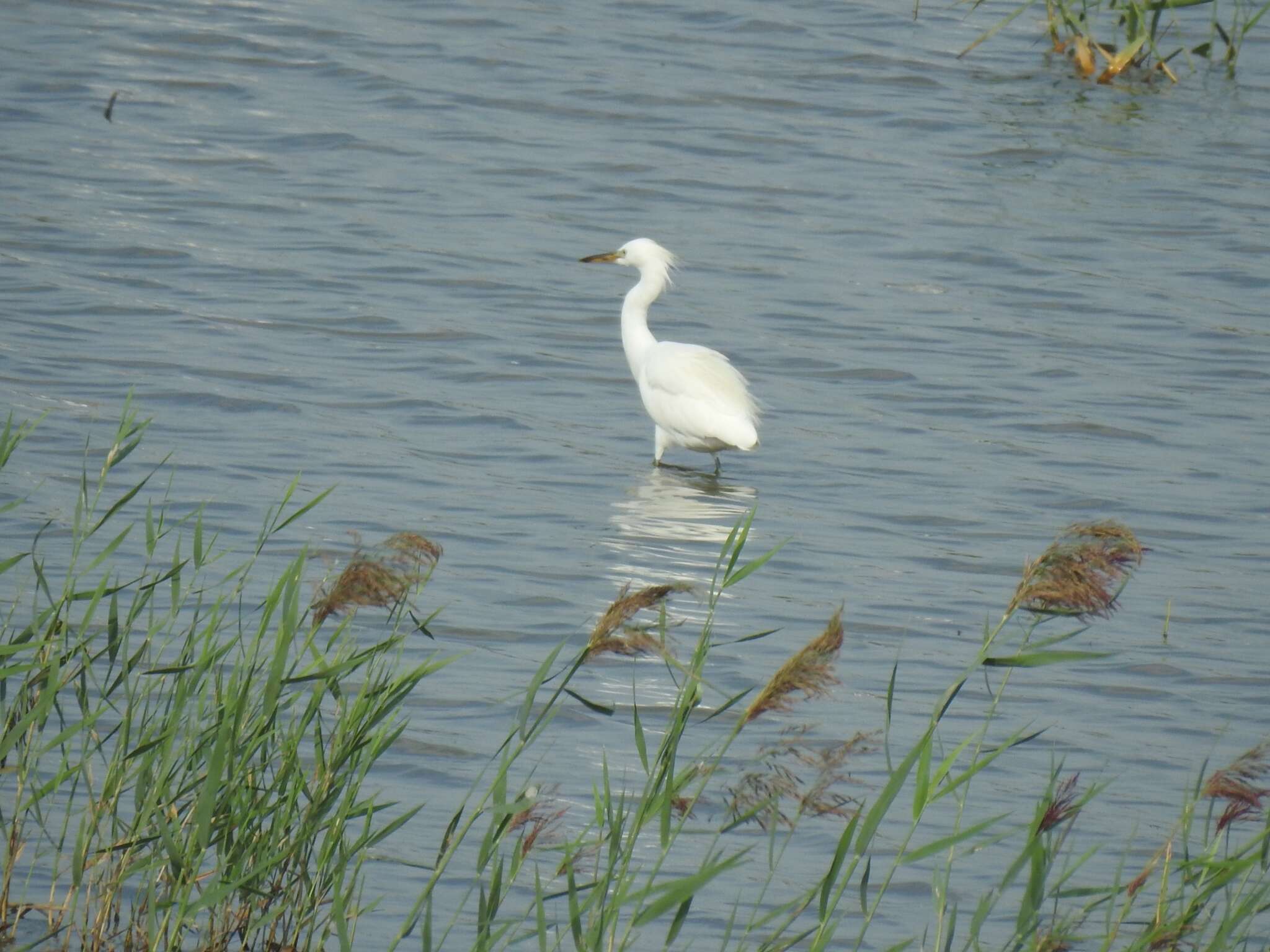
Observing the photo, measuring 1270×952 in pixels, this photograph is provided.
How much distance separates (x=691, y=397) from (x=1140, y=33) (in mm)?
6302

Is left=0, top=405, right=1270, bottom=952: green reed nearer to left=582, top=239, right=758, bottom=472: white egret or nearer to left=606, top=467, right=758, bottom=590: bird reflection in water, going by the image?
left=606, top=467, right=758, bottom=590: bird reflection in water

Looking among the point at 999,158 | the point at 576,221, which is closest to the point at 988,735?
the point at 576,221

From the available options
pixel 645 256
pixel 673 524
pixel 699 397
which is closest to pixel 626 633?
pixel 673 524

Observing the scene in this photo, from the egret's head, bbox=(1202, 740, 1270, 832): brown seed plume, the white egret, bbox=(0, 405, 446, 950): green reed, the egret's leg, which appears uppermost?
bbox=(1202, 740, 1270, 832): brown seed plume

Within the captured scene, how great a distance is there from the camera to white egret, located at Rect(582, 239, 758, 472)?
7.07 m

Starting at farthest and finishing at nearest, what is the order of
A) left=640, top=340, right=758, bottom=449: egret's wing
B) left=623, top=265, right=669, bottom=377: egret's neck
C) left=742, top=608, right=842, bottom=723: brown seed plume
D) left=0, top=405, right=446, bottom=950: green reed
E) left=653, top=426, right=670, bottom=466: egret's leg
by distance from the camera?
1. left=623, top=265, right=669, bottom=377: egret's neck
2. left=653, top=426, right=670, bottom=466: egret's leg
3. left=640, top=340, right=758, bottom=449: egret's wing
4. left=0, top=405, right=446, bottom=950: green reed
5. left=742, top=608, right=842, bottom=723: brown seed plume

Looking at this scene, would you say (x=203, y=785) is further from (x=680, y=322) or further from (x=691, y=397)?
(x=680, y=322)

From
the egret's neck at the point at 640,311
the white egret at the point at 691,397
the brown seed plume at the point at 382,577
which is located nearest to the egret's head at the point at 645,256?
the egret's neck at the point at 640,311

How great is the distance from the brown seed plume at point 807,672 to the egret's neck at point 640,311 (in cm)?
568

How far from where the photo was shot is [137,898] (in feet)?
9.18

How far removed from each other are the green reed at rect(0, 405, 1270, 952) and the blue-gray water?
0.60ft

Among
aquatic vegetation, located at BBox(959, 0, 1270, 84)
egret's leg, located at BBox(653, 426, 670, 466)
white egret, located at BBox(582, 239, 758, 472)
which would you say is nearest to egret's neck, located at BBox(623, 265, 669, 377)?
white egret, located at BBox(582, 239, 758, 472)

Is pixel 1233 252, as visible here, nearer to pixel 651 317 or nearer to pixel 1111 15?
pixel 651 317

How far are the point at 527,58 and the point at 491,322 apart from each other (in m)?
4.97
